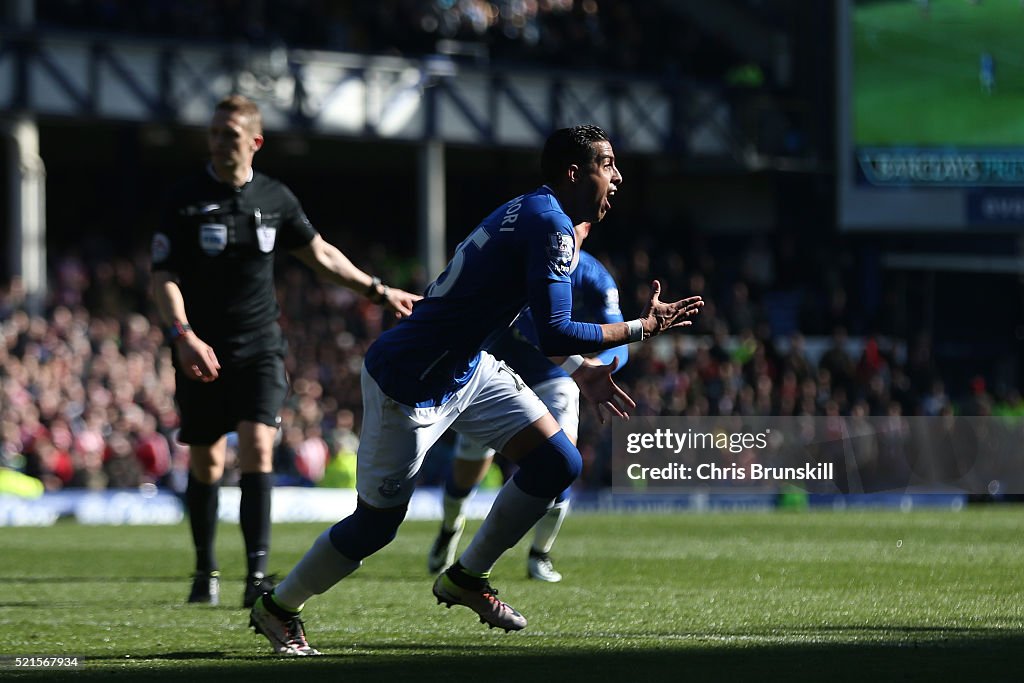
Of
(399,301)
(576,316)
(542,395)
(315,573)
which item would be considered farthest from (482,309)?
(576,316)

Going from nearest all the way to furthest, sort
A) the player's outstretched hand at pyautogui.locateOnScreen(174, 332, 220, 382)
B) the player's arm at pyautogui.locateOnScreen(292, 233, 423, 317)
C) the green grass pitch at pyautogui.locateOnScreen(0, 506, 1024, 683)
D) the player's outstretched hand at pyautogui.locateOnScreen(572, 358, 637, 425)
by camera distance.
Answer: the green grass pitch at pyautogui.locateOnScreen(0, 506, 1024, 683) < the player's outstretched hand at pyautogui.locateOnScreen(572, 358, 637, 425) < the player's outstretched hand at pyautogui.locateOnScreen(174, 332, 220, 382) < the player's arm at pyautogui.locateOnScreen(292, 233, 423, 317)

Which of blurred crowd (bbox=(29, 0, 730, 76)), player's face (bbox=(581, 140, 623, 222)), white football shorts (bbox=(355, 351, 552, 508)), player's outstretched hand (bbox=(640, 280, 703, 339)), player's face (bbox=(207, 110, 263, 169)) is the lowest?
white football shorts (bbox=(355, 351, 552, 508))

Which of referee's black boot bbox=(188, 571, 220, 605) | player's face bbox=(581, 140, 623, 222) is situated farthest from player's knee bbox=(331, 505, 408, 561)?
referee's black boot bbox=(188, 571, 220, 605)

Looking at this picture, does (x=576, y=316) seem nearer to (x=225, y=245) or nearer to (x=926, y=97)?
(x=225, y=245)

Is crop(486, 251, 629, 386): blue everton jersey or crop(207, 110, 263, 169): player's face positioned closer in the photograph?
crop(207, 110, 263, 169): player's face

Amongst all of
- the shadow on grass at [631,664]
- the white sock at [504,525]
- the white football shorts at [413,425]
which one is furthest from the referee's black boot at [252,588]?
the white football shorts at [413,425]

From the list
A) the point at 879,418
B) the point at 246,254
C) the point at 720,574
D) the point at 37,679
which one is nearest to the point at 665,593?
the point at 720,574

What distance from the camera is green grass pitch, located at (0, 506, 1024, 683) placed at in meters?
6.44

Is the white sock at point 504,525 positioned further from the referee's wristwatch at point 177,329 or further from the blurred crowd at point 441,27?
the blurred crowd at point 441,27

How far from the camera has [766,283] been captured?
114ft

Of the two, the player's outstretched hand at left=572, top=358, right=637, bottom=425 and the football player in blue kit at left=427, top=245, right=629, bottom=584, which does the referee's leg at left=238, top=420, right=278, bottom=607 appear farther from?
the player's outstretched hand at left=572, top=358, right=637, bottom=425

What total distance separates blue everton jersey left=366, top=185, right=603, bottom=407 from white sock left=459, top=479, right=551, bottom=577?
51cm

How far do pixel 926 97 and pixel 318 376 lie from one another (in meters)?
12.7

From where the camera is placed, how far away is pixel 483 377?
719cm
